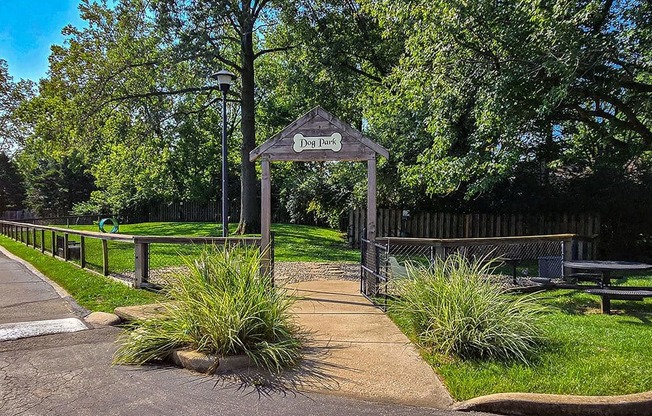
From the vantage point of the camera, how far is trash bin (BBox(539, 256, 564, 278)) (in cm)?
847

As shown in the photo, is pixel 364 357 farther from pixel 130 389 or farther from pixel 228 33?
pixel 228 33

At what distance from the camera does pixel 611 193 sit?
13414 millimetres

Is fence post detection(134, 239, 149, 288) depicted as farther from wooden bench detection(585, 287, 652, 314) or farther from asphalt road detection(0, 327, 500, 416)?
wooden bench detection(585, 287, 652, 314)

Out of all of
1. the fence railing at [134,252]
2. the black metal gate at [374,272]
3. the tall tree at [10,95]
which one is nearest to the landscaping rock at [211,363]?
the fence railing at [134,252]

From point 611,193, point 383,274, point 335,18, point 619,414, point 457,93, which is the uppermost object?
point 335,18

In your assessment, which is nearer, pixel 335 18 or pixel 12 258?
pixel 12 258

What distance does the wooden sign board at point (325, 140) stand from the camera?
7.07 m

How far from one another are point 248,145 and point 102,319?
13.2m

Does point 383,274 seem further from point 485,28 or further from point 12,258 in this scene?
point 12,258

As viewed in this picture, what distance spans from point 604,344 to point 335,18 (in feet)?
46.2

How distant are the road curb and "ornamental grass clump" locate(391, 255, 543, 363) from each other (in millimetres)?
761

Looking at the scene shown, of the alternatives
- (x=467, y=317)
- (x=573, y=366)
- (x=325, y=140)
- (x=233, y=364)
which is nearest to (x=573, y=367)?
(x=573, y=366)

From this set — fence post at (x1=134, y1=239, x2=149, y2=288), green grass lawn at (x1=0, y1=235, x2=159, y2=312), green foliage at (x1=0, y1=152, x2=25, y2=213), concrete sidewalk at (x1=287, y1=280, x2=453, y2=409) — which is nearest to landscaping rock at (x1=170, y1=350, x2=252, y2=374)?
concrete sidewalk at (x1=287, y1=280, x2=453, y2=409)

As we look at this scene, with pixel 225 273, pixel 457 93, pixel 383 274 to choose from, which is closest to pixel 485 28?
pixel 457 93
